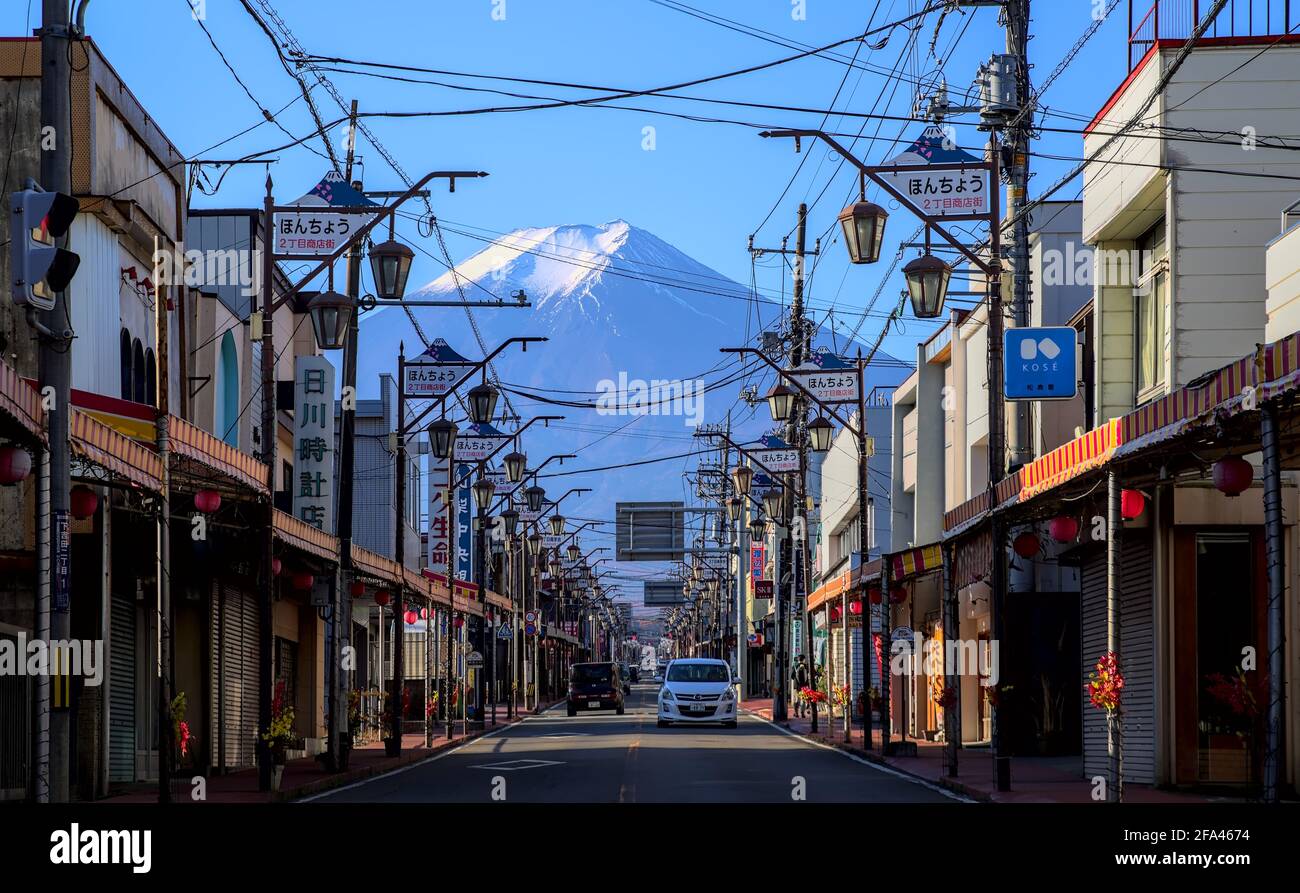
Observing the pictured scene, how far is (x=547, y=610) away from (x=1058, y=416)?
9969cm

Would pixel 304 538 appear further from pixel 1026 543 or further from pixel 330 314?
pixel 1026 543

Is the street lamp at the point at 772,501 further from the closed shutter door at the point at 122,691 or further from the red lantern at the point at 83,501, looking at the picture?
the red lantern at the point at 83,501

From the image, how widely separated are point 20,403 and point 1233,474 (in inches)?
436

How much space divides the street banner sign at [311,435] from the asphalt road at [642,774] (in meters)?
7.39

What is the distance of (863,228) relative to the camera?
23062 millimetres

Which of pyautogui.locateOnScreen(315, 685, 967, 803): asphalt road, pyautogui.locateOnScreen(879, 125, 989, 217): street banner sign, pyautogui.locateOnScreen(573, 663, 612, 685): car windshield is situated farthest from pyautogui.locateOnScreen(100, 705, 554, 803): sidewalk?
pyautogui.locateOnScreen(573, 663, 612, 685): car windshield

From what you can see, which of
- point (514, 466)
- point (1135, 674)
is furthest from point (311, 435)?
point (1135, 674)

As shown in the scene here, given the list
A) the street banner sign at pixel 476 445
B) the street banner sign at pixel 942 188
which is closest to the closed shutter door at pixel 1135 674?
the street banner sign at pixel 942 188

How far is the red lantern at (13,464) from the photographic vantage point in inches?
628

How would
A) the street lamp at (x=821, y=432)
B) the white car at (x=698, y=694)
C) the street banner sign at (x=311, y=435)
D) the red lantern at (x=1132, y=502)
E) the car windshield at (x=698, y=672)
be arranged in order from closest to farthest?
1. the red lantern at (x=1132, y=502)
2. the street lamp at (x=821, y=432)
3. the street banner sign at (x=311, y=435)
4. the white car at (x=698, y=694)
5. the car windshield at (x=698, y=672)

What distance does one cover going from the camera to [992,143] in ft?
85.5
